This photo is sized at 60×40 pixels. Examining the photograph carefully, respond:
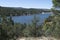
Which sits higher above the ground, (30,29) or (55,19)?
(55,19)

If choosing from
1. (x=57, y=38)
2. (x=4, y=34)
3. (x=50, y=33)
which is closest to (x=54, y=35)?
(x=57, y=38)

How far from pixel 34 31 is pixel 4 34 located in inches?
373

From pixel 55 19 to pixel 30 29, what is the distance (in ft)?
8.41

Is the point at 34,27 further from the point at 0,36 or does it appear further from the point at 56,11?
the point at 0,36

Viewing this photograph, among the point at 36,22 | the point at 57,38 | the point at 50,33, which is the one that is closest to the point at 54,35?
the point at 57,38

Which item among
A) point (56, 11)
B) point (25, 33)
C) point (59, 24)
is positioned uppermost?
point (56, 11)

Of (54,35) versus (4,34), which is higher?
(4,34)

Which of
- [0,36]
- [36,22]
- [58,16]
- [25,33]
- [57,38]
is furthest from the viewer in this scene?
[36,22]

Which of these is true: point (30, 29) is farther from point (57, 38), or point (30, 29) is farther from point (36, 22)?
point (57, 38)

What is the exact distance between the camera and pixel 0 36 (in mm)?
4680

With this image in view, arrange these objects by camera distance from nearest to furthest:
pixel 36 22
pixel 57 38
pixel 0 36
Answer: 1. pixel 0 36
2. pixel 57 38
3. pixel 36 22

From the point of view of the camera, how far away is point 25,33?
1372cm

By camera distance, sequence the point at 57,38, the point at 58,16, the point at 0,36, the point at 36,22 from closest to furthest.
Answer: the point at 0,36 → the point at 57,38 → the point at 58,16 → the point at 36,22

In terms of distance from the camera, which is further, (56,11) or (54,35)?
(56,11)
